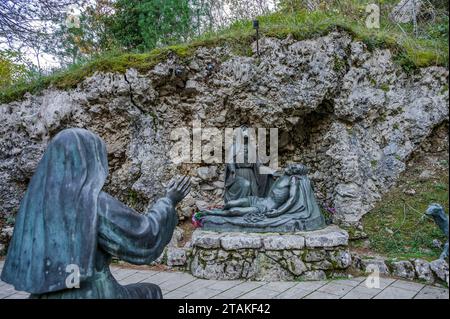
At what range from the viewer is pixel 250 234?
4.96m

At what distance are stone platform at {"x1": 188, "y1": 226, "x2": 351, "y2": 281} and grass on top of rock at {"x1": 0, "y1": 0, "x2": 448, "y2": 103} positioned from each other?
337cm

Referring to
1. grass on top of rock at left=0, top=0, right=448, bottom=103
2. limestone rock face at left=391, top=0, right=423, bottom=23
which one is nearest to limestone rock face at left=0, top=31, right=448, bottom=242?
grass on top of rock at left=0, top=0, right=448, bottom=103

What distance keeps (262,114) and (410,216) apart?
289 cm

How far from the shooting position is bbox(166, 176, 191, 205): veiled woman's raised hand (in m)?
2.23

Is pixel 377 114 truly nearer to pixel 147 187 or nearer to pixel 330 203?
pixel 330 203

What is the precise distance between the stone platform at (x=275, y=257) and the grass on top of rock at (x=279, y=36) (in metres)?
3.37

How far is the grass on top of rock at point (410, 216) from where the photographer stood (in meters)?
4.93

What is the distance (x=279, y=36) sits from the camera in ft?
20.1

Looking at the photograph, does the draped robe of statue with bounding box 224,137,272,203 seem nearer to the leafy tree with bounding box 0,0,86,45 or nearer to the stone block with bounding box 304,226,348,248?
the stone block with bounding box 304,226,348,248

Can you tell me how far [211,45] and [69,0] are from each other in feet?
14.0

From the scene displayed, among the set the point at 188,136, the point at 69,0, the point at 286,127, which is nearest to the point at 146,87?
the point at 188,136

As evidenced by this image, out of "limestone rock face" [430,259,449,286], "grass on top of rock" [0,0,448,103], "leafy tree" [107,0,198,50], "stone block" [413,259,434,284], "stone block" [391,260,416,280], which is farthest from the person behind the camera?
"leafy tree" [107,0,198,50]

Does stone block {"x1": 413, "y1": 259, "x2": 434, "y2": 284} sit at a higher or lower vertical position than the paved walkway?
higher

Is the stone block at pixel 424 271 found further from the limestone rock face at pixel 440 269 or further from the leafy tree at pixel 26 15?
the leafy tree at pixel 26 15
